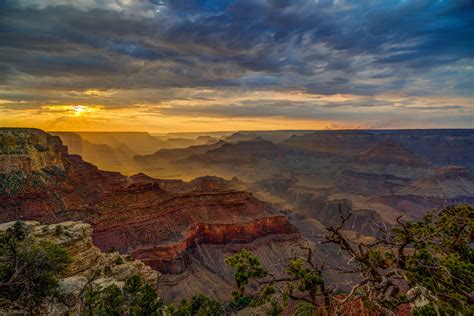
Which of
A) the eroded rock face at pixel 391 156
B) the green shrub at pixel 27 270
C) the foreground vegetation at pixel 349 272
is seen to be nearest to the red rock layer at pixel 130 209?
the foreground vegetation at pixel 349 272

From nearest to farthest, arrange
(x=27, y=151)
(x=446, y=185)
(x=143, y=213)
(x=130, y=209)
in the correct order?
(x=130, y=209) → (x=143, y=213) → (x=27, y=151) → (x=446, y=185)

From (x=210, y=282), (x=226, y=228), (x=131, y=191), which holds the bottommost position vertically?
(x=210, y=282)

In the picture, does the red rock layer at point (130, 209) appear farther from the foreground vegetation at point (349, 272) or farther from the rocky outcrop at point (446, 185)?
the rocky outcrop at point (446, 185)

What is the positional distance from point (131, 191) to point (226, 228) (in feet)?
57.2

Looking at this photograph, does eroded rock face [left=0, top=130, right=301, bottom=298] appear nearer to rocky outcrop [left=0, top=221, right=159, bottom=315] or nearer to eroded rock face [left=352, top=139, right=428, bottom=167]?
rocky outcrop [left=0, top=221, right=159, bottom=315]

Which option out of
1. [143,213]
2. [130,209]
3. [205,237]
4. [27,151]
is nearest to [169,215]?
[143,213]

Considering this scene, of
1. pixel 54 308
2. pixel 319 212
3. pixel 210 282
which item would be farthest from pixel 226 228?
pixel 319 212

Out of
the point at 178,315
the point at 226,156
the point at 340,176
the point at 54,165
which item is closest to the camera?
the point at 178,315

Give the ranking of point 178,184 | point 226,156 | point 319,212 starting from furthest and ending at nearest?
point 226,156
point 319,212
point 178,184

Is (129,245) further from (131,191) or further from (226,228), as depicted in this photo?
(226,228)

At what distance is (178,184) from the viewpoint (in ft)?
270

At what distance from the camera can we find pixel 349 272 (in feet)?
28.2

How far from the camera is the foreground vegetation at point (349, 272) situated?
7730 millimetres

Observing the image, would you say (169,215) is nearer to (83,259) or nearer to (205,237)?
(205,237)
